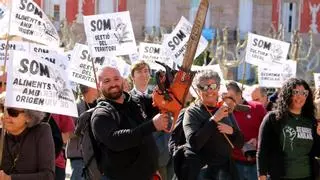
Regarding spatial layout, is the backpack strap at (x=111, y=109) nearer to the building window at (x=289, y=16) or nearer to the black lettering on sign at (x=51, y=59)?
the black lettering on sign at (x=51, y=59)

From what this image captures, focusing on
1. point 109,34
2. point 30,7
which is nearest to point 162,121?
point 30,7

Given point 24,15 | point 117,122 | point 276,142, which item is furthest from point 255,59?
point 117,122

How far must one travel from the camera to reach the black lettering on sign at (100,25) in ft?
30.2

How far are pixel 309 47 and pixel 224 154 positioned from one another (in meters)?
32.4

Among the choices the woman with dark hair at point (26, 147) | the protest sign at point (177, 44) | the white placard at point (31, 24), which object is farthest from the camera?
the protest sign at point (177, 44)

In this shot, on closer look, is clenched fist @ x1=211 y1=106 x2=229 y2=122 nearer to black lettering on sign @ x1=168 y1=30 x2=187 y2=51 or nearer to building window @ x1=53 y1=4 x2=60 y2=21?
black lettering on sign @ x1=168 y1=30 x2=187 y2=51

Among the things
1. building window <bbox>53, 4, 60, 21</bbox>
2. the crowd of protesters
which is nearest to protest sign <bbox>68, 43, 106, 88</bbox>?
the crowd of protesters

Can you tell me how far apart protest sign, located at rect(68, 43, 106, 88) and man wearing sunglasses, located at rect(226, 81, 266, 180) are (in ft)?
5.97

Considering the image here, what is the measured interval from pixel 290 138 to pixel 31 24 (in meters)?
3.00

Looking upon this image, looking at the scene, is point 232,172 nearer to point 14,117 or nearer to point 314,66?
point 14,117

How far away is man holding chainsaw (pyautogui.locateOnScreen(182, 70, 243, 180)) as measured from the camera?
5.18 metres

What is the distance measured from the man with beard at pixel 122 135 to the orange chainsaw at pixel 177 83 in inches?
6.0

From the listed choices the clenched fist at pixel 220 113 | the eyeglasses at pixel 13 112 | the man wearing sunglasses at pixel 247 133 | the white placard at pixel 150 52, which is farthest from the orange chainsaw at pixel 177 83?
the white placard at pixel 150 52

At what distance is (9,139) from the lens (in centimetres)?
438
